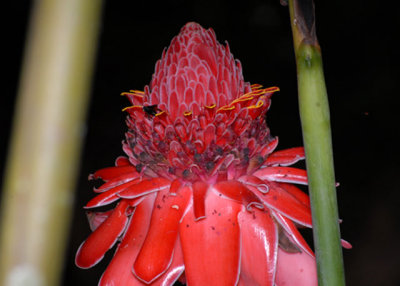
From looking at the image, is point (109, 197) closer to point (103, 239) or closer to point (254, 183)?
point (103, 239)

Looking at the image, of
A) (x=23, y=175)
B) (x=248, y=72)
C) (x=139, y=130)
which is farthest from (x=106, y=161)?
(x=23, y=175)

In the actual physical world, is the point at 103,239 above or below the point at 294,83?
below

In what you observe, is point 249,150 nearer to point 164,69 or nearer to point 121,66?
point 164,69

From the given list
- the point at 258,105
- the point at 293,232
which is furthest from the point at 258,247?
the point at 258,105

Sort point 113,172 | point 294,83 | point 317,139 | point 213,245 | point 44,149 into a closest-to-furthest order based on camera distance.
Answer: point 44,149 → point 317,139 → point 213,245 → point 113,172 → point 294,83

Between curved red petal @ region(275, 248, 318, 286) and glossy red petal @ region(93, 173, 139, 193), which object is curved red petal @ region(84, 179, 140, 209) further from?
curved red petal @ region(275, 248, 318, 286)

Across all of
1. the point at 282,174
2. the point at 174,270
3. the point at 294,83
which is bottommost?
the point at 174,270

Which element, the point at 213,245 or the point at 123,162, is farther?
the point at 123,162
